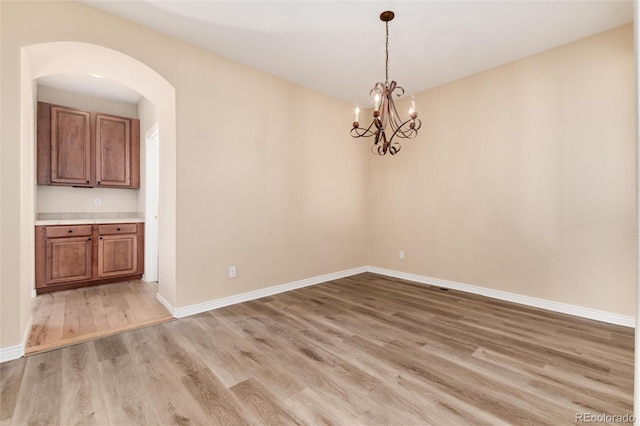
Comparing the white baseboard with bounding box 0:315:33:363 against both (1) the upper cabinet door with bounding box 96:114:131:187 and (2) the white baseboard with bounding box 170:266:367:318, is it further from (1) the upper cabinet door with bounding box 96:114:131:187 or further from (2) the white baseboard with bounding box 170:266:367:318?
(1) the upper cabinet door with bounding box 96:114:131:187

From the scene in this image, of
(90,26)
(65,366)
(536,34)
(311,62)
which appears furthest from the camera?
(311,62)

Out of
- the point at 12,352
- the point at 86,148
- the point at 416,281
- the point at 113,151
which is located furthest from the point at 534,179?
the point at 86,148

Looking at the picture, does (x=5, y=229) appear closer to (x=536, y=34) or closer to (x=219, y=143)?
(x=219, y=143)

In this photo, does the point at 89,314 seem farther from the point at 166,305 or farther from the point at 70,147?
the point at 70,147

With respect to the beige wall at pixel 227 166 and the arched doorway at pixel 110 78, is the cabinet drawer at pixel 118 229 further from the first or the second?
the beige wall at pixel 227 166

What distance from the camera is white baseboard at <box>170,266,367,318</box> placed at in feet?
9.33

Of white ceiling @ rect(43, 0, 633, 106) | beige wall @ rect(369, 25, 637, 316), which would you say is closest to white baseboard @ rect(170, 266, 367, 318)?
beige wall @ rect(369, 25, 637, 316)

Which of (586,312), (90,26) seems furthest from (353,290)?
→ (90,26)

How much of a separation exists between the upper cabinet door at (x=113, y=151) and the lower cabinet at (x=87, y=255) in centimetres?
76

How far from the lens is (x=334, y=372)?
1.88m

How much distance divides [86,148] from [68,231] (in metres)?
1.21

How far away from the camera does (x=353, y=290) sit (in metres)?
3.75

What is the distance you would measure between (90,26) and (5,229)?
67.1 inches

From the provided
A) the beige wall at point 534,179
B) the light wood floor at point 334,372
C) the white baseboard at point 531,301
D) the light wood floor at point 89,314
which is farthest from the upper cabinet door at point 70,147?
the white baseboard at point 531,301
